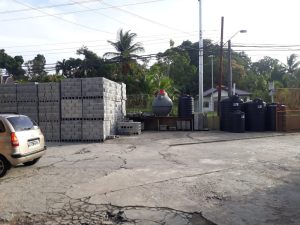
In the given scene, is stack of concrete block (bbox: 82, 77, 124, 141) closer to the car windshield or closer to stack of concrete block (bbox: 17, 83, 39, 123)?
stack of concrete block (bbox: 17, 83, 39, 123)

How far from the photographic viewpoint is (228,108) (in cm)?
2134

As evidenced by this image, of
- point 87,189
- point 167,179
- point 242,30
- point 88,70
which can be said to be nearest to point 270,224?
point 167,179

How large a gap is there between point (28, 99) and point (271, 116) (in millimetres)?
14309

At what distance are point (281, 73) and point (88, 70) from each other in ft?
127

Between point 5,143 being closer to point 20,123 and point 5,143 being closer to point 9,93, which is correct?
point 20,123

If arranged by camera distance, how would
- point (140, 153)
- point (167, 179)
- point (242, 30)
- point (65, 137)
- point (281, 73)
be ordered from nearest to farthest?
1. point (167, 179)
2. point (140, 153)
3. point (65, 137)
4. point (242, 30)
5. point (281, 73)

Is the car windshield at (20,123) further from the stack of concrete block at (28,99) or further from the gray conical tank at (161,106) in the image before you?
the gray conical tank at (161,106)

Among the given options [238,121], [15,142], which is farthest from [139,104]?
[15,142]

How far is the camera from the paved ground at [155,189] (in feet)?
18.3

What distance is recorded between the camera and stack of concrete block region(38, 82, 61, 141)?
1702 centimetres

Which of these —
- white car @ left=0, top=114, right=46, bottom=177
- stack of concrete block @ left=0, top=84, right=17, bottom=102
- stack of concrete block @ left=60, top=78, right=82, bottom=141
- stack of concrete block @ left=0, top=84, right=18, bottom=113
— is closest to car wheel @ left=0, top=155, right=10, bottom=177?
white car @ left=0, top=114, right=46, bottom=177

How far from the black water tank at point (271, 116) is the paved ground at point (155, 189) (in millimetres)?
9666

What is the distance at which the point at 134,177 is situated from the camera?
8.37 m

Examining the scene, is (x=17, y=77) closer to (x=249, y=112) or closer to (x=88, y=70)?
(x=88, y=70)
